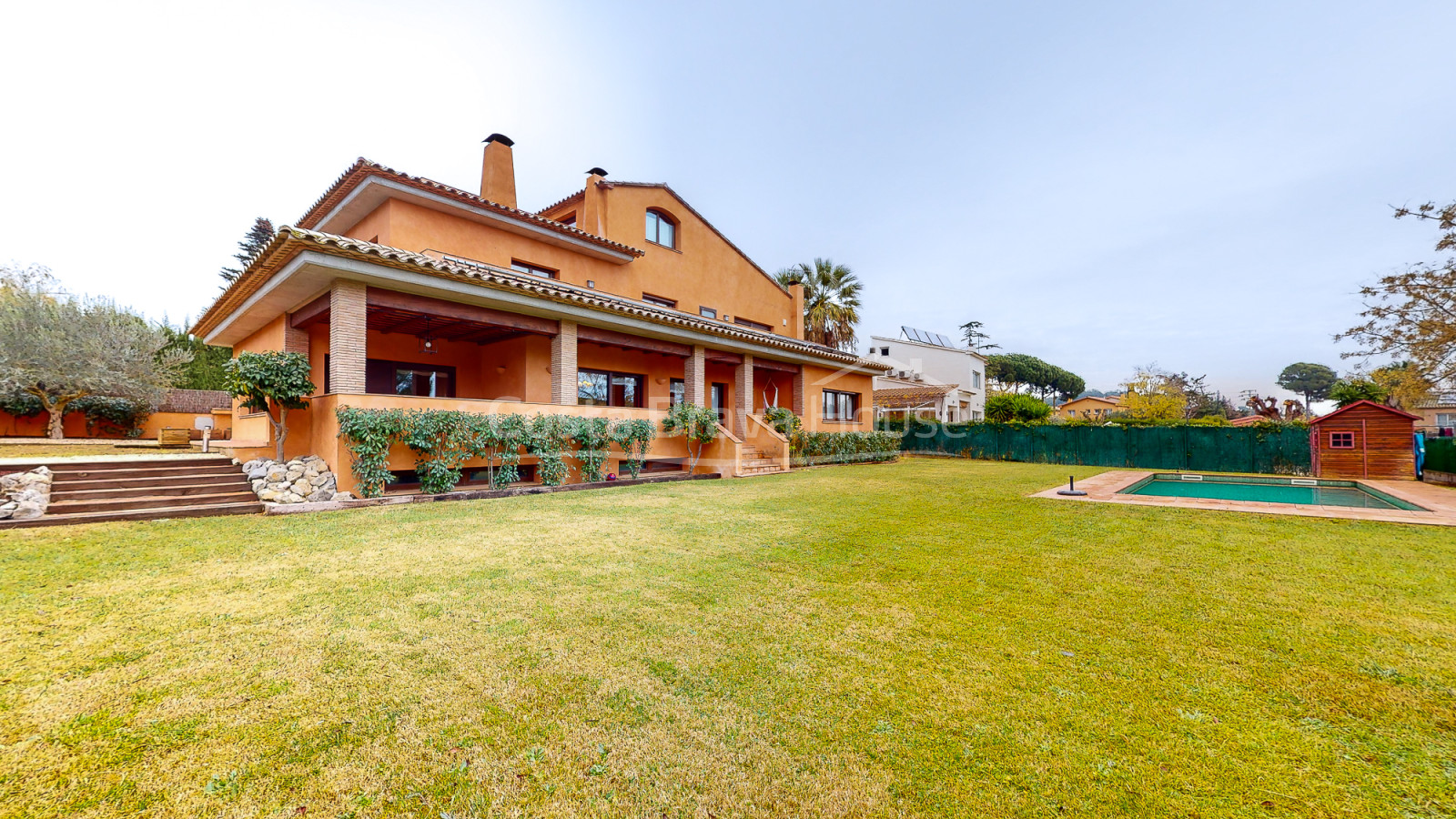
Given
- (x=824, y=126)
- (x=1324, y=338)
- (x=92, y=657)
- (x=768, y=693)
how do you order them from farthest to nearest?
(x=824, y=126), (x=1324, y=338), (x=92, y=657), (x=768, y=693)

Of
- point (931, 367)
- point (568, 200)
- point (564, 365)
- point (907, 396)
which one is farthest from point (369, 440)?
point (931, 367)

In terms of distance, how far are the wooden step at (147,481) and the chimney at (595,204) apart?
10.6 m

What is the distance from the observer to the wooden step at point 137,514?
6.29 m

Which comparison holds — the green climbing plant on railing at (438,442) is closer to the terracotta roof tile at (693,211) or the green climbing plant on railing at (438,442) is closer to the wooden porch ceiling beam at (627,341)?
the wooden porch ceiling beam at (627,341)

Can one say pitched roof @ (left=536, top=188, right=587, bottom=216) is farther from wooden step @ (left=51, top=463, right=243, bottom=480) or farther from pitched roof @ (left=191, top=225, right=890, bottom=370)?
wooden step @ (left=51, top=463, right=243, bottom=480)

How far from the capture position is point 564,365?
38.0 feet

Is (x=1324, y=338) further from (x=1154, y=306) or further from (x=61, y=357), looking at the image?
(x=61, y=357)

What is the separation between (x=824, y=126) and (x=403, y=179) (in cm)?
1418

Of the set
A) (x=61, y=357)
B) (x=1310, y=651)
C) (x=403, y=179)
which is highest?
(x=403, y=179)

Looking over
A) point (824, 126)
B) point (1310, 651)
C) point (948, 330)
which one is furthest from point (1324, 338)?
point (948, 330)

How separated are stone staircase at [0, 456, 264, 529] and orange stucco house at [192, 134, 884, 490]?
53.7 inches

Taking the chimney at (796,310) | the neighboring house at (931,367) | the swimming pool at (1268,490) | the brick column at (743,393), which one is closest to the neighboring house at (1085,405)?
the neighboring house at (931,367)

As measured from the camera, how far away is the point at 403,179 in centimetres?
1141

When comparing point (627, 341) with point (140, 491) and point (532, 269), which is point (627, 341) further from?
point (140, 491)
